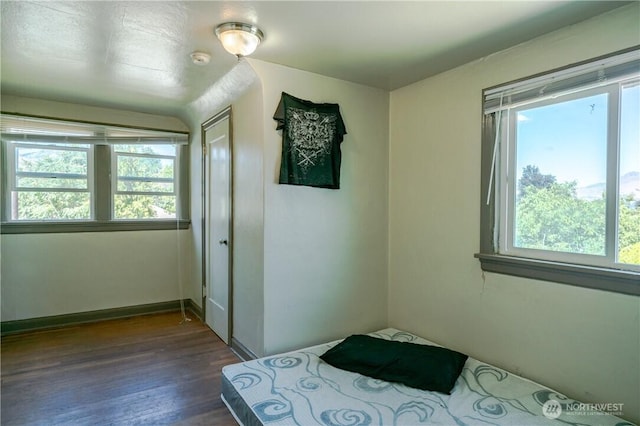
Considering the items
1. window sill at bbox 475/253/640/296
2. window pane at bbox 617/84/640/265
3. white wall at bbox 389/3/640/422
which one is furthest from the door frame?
window pane at bbox 617/84/640/265

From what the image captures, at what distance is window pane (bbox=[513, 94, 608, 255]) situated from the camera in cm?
185

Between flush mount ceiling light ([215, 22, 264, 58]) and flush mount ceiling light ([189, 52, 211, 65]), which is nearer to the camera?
flush mount ceiling light ([215, 22, 264, 58])

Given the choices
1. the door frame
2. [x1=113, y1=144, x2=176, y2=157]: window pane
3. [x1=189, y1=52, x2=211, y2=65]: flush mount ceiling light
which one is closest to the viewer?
[x1=189, y1=52, x2=211, y2=65]: flush mount ceiling light

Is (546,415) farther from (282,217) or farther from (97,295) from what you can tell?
(97,295)

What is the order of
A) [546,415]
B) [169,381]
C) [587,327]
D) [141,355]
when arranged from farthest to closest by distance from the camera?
[141,355] → [169,381] → [587,327] → [546,415]

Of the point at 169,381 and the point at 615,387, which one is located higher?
the point at 615,387

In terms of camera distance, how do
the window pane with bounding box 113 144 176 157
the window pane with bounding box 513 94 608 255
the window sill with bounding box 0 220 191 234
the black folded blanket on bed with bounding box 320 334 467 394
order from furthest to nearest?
the window pane with bounding box 113 144 176 157, the window sill with bounding box 0 220 191 234, the black folded blanket on bed with bounding box 320 334 467 394, the window pane with bounding box 513 94 608 255

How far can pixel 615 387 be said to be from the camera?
1.77 meters

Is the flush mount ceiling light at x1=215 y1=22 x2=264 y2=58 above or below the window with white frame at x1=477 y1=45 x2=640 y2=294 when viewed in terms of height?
above

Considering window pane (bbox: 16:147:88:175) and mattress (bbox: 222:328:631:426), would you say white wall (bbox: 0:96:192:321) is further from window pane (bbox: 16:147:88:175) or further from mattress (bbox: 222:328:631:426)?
mattress (bbox: 222:328:631:426)

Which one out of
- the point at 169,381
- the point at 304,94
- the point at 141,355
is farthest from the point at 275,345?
the point at 304,94

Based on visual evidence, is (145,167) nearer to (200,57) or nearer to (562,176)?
(200,57)

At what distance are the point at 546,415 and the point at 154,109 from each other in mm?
4103

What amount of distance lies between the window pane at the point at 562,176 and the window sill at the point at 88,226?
346 cm
